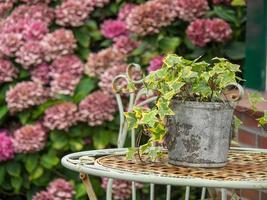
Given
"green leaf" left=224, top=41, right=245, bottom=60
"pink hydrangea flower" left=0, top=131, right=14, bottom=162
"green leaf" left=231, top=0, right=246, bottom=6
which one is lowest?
"pink hydrangea flower" left=0, top=131, right=14, bottom=162

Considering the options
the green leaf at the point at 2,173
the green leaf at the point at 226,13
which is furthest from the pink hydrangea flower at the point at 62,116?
the green leaf at the point at 226,13

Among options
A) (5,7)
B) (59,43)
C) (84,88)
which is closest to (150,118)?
(84,88)

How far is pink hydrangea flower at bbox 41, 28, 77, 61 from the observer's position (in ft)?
13.0

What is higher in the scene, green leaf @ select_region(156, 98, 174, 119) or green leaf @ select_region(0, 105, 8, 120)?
green leaf @ select_region(156, 98, 174, 119)

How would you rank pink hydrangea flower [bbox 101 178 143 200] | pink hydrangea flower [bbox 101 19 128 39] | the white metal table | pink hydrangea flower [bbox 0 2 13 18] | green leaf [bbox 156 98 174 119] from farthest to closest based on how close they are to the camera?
pink hydrangea flower [bbox 0 2 13 18] → pink hydrangea flower [bbox 101 19 128 39] → pink hydrangea flower [bbox 101 178 143 200] → green leaf [bbox 156 98 174 119] → the white metal table

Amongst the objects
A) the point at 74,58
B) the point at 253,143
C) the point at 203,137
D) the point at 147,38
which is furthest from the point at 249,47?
the point at 203,137

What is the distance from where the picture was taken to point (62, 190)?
12.7 ft

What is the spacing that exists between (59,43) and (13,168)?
0.63m

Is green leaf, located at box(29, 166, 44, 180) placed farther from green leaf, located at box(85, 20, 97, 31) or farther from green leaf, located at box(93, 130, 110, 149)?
green leaf, located at box(85, 20, 97, 31)

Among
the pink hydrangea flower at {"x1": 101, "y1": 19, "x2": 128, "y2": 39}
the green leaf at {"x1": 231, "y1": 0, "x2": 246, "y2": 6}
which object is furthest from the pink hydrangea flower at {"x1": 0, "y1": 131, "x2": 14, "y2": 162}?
the green leaf at {"x1": 231, "y1": 0, "x2": 246, "y2": 6}

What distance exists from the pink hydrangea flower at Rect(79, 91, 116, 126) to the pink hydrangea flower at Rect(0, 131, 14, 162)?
0.37m

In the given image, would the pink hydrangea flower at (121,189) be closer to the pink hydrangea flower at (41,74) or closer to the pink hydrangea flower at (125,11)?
the pink hydrangea flower at (41,74)

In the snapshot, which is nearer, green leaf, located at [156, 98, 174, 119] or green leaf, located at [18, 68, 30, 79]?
green leaf, located at [156, 98, 174, 119]

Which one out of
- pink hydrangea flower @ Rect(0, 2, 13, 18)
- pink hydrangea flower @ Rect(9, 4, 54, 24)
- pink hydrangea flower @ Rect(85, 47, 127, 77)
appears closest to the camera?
pink hydrangea flower @ Rect(85, 47, 127, 77)
